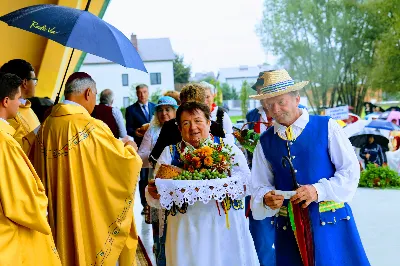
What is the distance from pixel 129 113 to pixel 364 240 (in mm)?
4099

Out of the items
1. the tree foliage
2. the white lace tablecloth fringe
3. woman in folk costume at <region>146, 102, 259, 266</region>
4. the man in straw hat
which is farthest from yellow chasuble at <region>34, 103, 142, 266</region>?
the tree foliage

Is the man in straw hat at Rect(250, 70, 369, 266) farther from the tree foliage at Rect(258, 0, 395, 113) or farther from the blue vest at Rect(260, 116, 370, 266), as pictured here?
the tree foliage at Rect(258, 0, 395, 113)

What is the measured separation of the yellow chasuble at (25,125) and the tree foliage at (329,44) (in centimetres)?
3398

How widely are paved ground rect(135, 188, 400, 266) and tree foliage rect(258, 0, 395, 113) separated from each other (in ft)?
90.5

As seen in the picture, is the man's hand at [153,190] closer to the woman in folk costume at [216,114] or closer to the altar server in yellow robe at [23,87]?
the woman in folk costume at [216,114]

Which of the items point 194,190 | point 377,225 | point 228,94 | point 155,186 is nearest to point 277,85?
point 194,190

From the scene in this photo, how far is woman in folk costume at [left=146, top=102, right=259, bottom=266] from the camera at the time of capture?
4.70 metres

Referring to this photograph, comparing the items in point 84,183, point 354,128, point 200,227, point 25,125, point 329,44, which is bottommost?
point 354,128

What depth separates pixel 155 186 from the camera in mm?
4750

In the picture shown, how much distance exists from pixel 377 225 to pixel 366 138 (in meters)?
6.88

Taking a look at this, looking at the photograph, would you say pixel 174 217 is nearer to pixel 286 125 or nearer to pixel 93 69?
pixel 286 125

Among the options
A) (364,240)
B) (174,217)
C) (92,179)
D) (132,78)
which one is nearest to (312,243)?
(174,217)

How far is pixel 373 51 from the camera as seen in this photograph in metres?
38.6

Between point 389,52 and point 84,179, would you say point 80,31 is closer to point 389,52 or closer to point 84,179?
point 84,179
